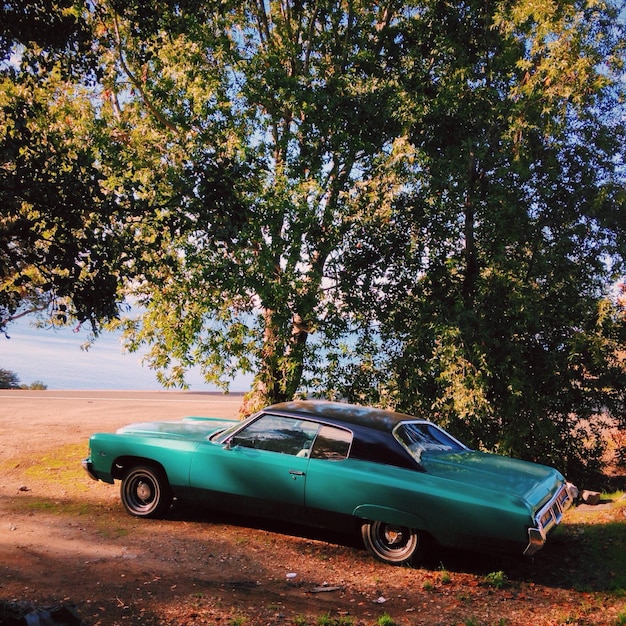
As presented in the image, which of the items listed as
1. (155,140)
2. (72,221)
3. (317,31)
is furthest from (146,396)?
(72,221)

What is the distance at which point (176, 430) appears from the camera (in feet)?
23.5

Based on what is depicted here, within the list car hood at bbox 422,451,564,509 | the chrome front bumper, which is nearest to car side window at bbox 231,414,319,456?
car hood at bbox 422,451,564,509

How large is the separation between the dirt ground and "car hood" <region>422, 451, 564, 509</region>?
78 cm

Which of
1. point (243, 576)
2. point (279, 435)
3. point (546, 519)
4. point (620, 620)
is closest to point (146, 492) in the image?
point (279, 435)

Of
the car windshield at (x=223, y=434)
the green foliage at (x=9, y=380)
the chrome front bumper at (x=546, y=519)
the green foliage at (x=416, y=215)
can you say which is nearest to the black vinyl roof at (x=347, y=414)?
the car windshield at (x=223, y=434)

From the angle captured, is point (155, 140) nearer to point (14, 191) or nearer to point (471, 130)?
point (471, 130)

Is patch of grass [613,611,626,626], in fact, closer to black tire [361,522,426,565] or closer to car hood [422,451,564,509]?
car hood [422,451,564,509]

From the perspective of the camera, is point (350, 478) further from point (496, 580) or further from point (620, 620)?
point (620, 620)

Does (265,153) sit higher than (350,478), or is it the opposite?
(265,153)

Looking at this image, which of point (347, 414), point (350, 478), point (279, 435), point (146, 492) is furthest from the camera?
point (146, 492)

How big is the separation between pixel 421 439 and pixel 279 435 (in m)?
1.54

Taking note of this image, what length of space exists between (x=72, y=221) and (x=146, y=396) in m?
17.6

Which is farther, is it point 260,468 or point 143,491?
point 143,491

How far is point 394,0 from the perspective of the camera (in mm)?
12227
